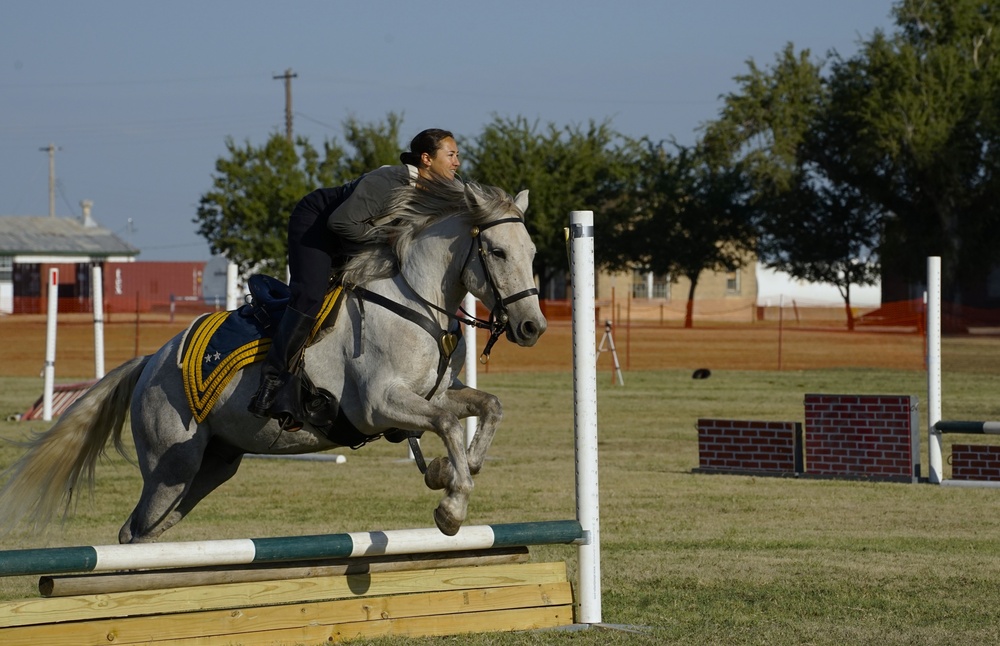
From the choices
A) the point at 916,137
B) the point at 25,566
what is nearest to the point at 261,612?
the point at 25,566

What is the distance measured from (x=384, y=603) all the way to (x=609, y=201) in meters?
52.2

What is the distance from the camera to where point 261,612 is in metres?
5.25

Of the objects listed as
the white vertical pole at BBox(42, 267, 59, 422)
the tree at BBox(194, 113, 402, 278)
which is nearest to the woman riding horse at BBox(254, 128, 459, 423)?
the white vertical pole at BBox(42, 267, 59, 422)

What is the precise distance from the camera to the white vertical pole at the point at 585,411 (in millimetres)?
5859

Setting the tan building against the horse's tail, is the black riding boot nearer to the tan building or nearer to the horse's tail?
the horse's tail

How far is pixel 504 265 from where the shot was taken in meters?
5.73

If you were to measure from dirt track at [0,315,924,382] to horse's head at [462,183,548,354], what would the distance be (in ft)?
72.4

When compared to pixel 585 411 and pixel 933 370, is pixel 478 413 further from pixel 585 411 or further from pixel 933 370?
pixel 933 370

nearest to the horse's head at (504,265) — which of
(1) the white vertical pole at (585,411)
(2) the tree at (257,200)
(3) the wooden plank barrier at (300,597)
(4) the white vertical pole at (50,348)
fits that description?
(1) the white vertical pole at (585,411)

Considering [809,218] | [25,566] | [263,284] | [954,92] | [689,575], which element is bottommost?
[689,575]

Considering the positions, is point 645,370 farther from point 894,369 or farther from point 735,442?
point 735,442

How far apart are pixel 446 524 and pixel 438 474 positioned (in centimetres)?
20

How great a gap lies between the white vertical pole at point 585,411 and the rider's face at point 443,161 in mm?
689

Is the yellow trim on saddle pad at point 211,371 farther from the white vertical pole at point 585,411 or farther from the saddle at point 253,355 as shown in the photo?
the white vertical pole at point 585,411
